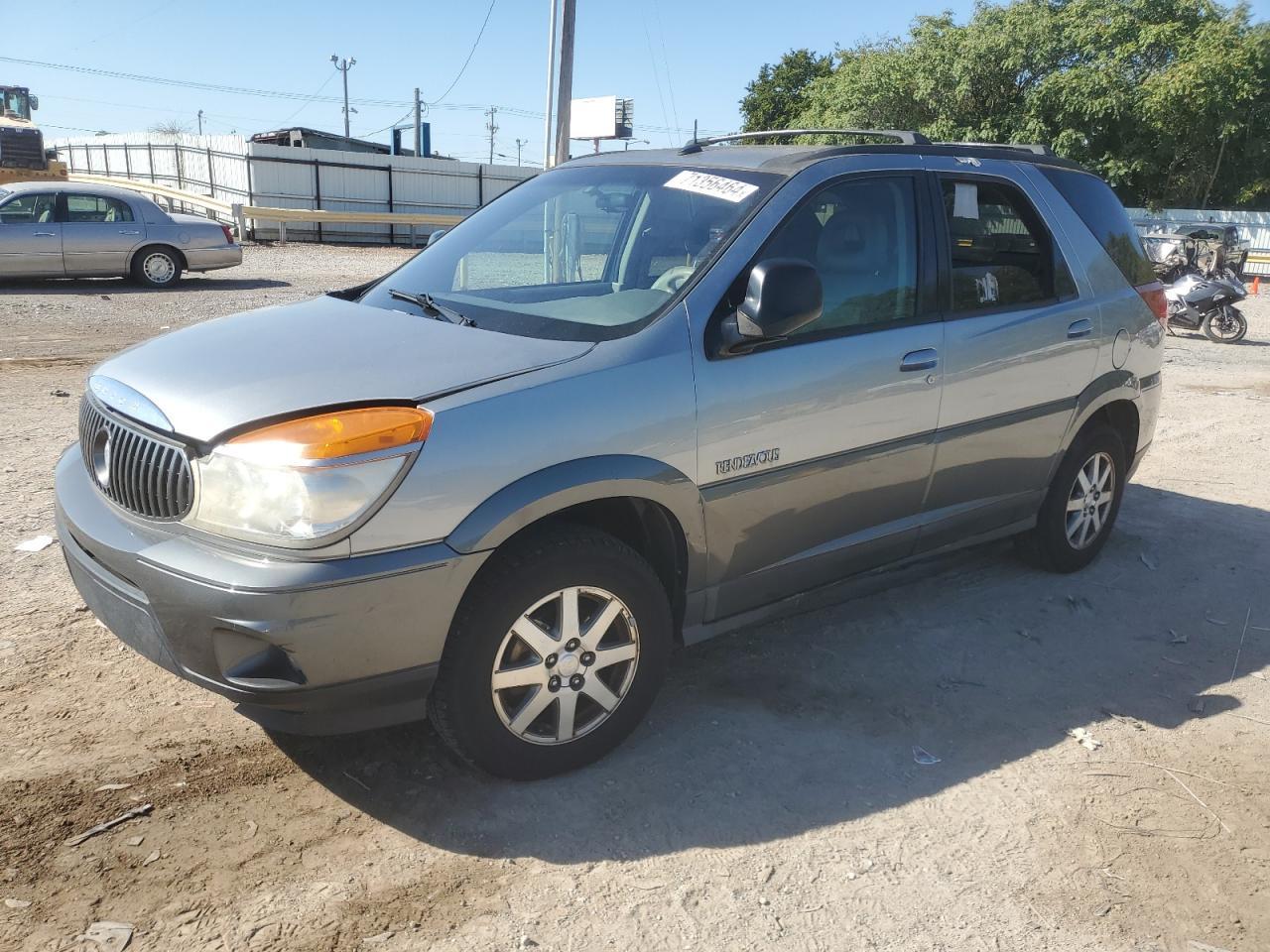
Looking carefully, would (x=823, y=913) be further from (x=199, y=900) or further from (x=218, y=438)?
(x=218, y=438)

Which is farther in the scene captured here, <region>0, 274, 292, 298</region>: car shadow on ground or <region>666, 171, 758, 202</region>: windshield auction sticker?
<region>0, 274, 292, 298</region>: car shadow on ground

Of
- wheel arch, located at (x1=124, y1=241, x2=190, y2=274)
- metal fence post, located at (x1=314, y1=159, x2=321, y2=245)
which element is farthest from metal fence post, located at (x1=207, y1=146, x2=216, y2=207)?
wheel arch, located at (x1=124, y1=241, x2=190, y2=274)

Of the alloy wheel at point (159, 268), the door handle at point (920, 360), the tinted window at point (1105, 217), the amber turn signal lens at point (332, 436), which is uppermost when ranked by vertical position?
the tinted window at point (1105, 217)

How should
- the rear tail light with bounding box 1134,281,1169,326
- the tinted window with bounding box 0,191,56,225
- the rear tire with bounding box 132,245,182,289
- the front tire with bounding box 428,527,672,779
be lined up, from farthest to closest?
the rear tire with bounding box 132,245,182,289 → the tinted window with bounding box 0,191,56,225 → the rear tail light with bounding box 1134,281,1169,326 → the front tire with bounding box 428,527,672,779

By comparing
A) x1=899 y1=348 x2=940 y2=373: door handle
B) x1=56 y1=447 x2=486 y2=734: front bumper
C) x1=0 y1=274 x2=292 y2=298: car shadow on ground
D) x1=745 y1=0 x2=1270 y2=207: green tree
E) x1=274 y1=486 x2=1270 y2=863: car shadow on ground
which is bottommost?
x1=0 y1=274 x2=292 y2=298: car shadow on ground

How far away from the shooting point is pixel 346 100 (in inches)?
3034

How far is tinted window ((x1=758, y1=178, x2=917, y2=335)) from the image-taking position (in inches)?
145

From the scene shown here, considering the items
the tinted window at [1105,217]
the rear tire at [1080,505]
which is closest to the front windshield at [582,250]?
the tinted window at [1105,217]

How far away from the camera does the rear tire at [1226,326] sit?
1546cm

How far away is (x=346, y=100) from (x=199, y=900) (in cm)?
8239

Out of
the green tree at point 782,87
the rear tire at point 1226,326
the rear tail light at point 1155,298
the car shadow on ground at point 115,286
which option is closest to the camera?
the rear tail light at point 1155,298

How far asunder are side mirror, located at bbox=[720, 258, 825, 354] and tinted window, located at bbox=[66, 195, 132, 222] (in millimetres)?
14618

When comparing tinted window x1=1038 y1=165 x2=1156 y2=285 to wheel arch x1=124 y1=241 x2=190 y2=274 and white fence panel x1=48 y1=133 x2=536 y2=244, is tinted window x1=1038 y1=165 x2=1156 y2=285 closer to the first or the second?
wheel arch x1=124 y1=241 x2=190 y2=274

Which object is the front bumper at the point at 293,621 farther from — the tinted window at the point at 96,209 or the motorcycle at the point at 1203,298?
the motorcycle at the point at 1203,298
